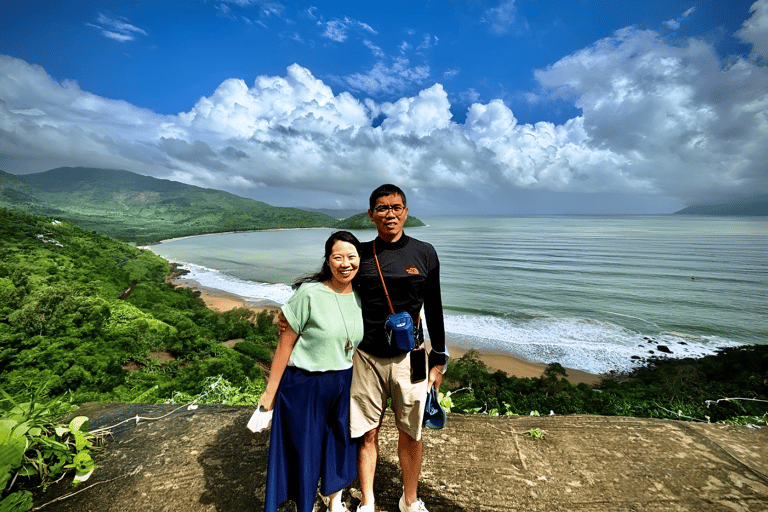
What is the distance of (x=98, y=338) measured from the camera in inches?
→ 330

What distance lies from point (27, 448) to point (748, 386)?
16018 millimetres

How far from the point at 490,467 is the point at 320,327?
1.99m

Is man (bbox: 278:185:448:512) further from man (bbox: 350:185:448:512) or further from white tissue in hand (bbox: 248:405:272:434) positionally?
white tissue in hand (bbox: 248:405:272:434)

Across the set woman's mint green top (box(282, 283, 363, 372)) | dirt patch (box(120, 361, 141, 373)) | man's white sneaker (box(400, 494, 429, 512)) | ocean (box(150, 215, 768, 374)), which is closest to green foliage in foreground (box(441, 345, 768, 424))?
ocean (box(150, 215, 768, 374))

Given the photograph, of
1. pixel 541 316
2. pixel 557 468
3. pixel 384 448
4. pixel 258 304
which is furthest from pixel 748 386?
pixel 258 304

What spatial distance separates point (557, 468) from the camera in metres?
2.61

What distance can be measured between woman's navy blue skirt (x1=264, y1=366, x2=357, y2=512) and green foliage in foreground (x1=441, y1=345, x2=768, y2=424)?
530 centimetres

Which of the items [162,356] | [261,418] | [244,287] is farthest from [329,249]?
[244,287]

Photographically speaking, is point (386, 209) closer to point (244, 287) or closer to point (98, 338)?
point (98, 338)

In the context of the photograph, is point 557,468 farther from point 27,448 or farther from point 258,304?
point 258,304

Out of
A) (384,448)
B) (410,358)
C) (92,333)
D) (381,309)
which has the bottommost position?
(92,333)

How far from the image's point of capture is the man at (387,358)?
2113mm

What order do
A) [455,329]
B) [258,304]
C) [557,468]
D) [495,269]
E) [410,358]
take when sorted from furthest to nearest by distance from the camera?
[495,269]
[258,304]
[455,329]
[557,468]
[410,358]

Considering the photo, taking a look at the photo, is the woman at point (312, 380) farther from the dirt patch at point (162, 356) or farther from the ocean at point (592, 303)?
the ocean at point (592, 303)
